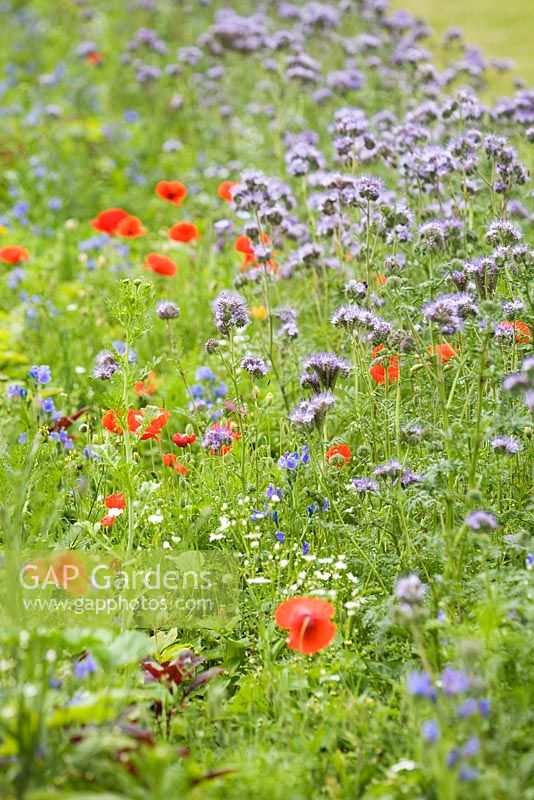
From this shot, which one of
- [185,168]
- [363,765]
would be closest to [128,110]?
[185,168]

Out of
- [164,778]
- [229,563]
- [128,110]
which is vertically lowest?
[128,110]

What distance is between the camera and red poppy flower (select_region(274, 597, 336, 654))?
8.00 ft

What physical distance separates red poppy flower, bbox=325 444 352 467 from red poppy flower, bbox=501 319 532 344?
0.64 metres

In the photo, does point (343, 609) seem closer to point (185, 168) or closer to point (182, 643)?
point (182, 643)

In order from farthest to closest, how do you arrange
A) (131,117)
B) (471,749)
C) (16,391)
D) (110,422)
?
(131,117) < (16,391) < (110,422) < (471,749)

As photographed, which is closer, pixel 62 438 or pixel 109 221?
pixel 62 438

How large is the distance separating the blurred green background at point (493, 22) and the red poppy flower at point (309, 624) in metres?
8.20

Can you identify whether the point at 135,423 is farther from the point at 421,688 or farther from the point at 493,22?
the point at 493,22

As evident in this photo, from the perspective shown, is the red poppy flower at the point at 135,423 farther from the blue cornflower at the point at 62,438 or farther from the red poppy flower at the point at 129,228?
the red poppy flower at the point at 129,228

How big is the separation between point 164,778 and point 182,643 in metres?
1.11

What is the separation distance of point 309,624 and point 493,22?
11260mm

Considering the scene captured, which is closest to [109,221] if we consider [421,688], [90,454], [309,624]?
[90,454]

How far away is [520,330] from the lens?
319 cm

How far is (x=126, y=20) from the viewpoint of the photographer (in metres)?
11.0
